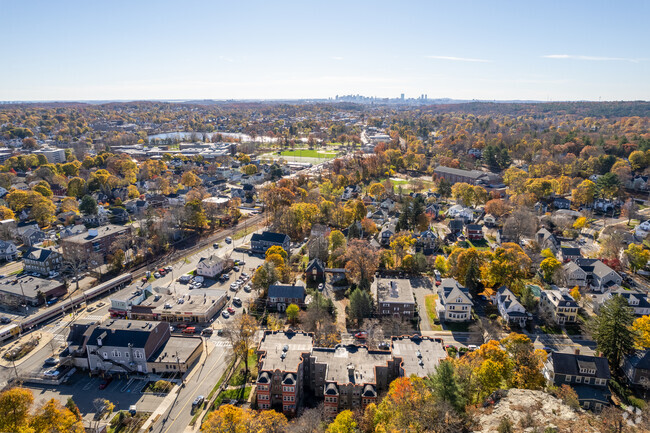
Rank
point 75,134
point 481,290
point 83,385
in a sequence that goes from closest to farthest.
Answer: point 83,385
point 481,290
point 75,134

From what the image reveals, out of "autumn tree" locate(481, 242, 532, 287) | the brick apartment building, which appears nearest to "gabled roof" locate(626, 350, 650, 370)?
"autumn tree" locate(481, 242, 532, 287)

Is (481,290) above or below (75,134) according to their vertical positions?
below

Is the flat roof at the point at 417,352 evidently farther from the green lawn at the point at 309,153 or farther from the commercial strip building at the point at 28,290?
the green lawn at the point at 309,153

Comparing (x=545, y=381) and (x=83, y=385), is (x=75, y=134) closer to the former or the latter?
(x=83, y=385)

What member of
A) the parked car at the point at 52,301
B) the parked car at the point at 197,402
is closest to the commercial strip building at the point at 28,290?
the parked car at the point at 52,301

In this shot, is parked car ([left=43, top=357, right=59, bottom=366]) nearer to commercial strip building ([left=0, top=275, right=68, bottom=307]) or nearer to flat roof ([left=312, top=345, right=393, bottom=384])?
commercial strip building ([left=0, top=275, right=68, bottom=307])

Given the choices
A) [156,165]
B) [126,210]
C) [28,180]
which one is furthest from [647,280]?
[28,180]
